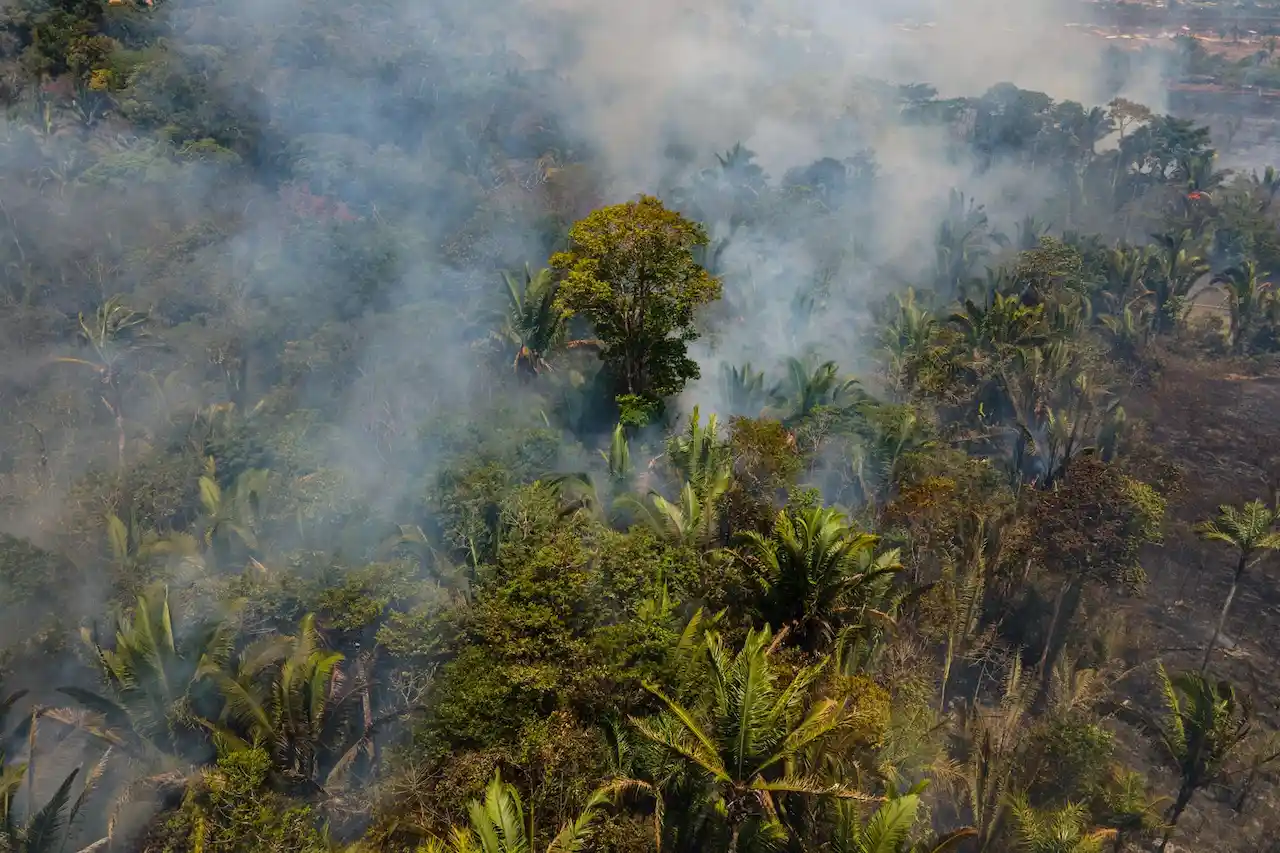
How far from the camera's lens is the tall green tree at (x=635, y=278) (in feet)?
52.4

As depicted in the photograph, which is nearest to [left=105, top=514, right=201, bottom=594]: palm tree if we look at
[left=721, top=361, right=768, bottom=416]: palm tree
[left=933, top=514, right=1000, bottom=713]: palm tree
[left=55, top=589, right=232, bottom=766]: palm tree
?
[left=55, top=589, right=232, bottom=766]: palm tree

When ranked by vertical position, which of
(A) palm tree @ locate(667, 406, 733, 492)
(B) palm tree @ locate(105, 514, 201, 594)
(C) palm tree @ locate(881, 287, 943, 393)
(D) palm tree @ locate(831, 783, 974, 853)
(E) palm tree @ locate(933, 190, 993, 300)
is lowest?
(B) palm tree @ locate(105, 514, 201, 594)

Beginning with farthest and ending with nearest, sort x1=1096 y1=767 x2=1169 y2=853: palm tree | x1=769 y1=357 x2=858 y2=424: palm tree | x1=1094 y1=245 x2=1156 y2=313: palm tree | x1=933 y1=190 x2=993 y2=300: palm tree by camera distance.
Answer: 1. x1=933 y1=190 x2=993 y2=300: palm tree
2. x1=1094 y1=245 x2=1156 y2=313: palm tree
3. x1=769 y1=357 x2=858 y2=424: palm tree
4. x1=1096 y1=767 x2=1169 y2=853: palm tree

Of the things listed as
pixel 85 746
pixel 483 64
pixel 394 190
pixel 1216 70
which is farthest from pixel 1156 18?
pixel 85 746

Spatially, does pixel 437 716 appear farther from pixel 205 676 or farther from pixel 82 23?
pixel 82 23

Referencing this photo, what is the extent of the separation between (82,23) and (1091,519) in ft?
133

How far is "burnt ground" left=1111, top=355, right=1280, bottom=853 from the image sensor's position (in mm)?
12625

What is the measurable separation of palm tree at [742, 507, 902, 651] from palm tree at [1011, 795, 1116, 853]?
3.25 metres

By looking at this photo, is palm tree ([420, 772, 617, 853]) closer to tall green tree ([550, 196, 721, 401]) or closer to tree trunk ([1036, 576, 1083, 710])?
tree trunk ([1036, 576, 1083, 710])

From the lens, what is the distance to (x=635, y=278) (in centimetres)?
1620

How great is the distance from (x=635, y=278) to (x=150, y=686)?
10.7m

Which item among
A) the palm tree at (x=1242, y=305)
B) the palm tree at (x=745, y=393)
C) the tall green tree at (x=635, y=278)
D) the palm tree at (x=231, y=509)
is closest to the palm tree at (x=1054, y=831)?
the tall green tree at (x=635, y=278)

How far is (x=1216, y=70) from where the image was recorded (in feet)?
221

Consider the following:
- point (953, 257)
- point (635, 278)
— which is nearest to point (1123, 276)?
point (953, 257)
